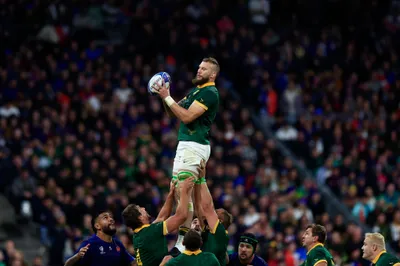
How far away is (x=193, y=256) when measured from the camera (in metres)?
11.9

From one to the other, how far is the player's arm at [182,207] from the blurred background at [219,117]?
6982 millimetres

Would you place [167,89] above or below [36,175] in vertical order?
A: above

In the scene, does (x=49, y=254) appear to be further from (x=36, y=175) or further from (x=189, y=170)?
(x=189, y=170)

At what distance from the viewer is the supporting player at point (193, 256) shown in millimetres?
11859

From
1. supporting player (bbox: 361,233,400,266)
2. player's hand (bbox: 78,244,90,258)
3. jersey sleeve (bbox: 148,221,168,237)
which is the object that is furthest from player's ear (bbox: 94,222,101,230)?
supporting player (bbox: 361,233,400,266)

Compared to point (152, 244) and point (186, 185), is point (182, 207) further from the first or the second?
point (152, 244)

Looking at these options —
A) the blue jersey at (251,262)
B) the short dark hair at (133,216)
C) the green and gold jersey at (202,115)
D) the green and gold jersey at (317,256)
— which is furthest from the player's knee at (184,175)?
the green and gold jersey at (317,256)

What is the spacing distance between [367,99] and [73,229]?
10466 millimetres

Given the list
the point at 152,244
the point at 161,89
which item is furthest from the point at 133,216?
the point at 161,89

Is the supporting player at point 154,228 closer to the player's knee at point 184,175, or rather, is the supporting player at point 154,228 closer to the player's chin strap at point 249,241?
the player's knee at point 184,175

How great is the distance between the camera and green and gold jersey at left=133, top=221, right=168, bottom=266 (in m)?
12.6

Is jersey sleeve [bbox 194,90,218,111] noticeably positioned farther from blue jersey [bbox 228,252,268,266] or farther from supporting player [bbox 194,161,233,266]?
blue jersey [bbox 228,252,268,266]

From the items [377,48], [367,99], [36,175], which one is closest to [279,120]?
[367,99]

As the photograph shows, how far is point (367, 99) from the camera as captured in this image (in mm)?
27875
